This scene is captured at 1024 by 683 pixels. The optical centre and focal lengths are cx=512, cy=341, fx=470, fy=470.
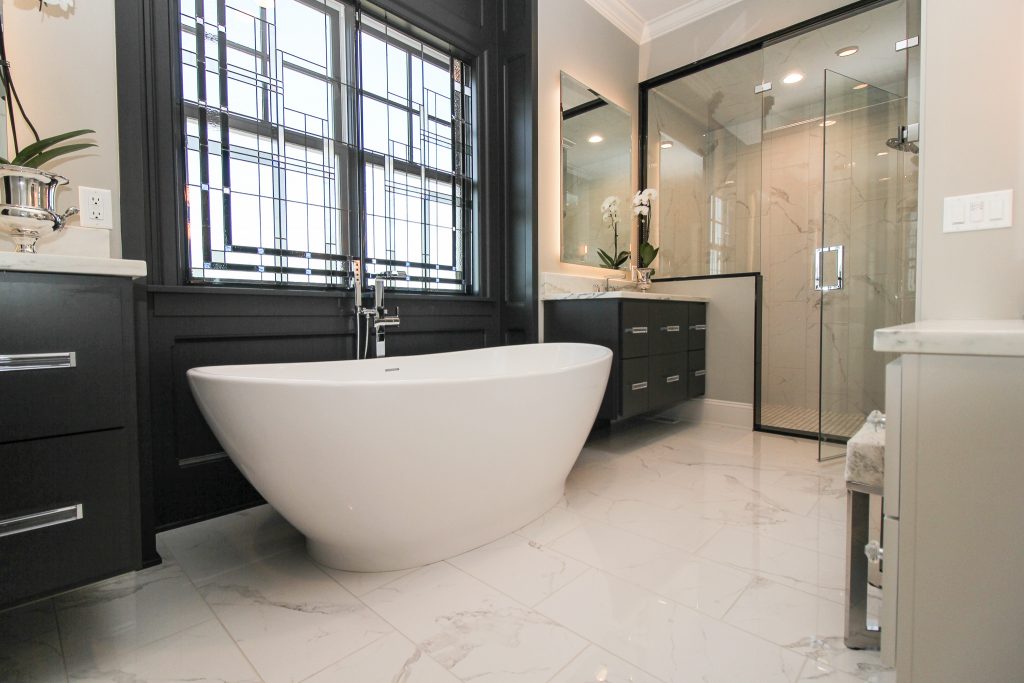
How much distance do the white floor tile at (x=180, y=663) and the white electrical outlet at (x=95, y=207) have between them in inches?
45.6

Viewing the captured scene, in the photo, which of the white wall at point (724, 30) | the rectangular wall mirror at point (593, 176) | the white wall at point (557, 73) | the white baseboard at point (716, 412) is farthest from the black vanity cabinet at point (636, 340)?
the white wall at point (724, 30)

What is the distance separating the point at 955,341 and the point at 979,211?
775 millimetres

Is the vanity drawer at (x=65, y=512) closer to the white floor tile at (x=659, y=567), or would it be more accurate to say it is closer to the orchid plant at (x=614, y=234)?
the white floor tile at (x=659, y=567)

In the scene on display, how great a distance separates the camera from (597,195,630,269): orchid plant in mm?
3219

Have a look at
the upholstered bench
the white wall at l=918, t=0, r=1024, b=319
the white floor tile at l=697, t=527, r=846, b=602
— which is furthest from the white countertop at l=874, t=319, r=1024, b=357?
the white floor tile at l=697, t=527, r=846, b=602

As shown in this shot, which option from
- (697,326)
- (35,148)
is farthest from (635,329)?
(35,148)

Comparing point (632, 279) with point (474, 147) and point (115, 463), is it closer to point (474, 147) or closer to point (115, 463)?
point (474, 147)

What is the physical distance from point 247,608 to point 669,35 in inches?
160

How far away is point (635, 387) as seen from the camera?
2570mm

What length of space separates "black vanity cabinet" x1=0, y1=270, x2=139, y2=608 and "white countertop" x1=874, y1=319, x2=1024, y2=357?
1.54 m

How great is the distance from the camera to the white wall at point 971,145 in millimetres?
1158

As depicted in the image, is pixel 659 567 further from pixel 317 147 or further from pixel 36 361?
pixel 317 147

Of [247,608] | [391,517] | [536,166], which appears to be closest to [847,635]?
[391,517]

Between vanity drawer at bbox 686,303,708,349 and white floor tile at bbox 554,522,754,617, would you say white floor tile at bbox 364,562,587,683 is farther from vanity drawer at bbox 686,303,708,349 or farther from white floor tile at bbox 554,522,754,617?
vanity drawer at bbox 686,303,708,349
